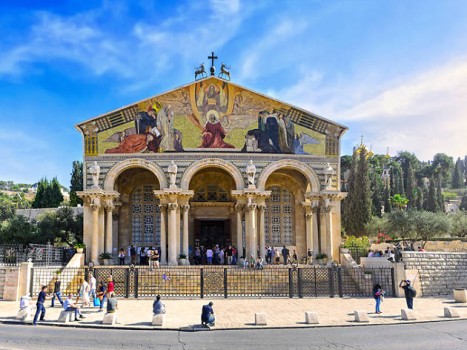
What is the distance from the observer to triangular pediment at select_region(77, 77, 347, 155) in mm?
30391

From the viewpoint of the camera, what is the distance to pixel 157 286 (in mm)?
23500

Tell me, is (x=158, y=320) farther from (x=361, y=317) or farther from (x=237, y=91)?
(x=237, y=91)

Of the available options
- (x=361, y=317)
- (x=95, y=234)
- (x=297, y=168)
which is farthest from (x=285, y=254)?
(x=361, y=317)

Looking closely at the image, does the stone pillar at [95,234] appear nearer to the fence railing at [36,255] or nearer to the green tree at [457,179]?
the fence railing at [36,255]

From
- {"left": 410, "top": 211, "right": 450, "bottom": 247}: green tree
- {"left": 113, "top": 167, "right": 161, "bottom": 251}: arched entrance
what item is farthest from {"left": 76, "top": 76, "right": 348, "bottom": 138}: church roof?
{"left": 410, "top": 211, "right": 450, "bottom": 247}: green tree

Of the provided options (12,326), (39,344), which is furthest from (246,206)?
(39,344)

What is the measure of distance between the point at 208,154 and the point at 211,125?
1923mm

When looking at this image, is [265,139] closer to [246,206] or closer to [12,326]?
[246,206]

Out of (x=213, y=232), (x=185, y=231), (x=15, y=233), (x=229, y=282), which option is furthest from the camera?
(x=15, y=233)

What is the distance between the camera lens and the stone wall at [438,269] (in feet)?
77.9

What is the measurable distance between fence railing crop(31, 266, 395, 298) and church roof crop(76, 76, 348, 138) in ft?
32.5

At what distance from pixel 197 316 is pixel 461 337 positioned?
8291mm

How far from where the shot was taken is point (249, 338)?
1313 centimetres

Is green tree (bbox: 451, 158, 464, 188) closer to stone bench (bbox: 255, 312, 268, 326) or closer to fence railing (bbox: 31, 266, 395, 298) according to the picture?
fence railing (bbox: 31, 266, 395, 298)
